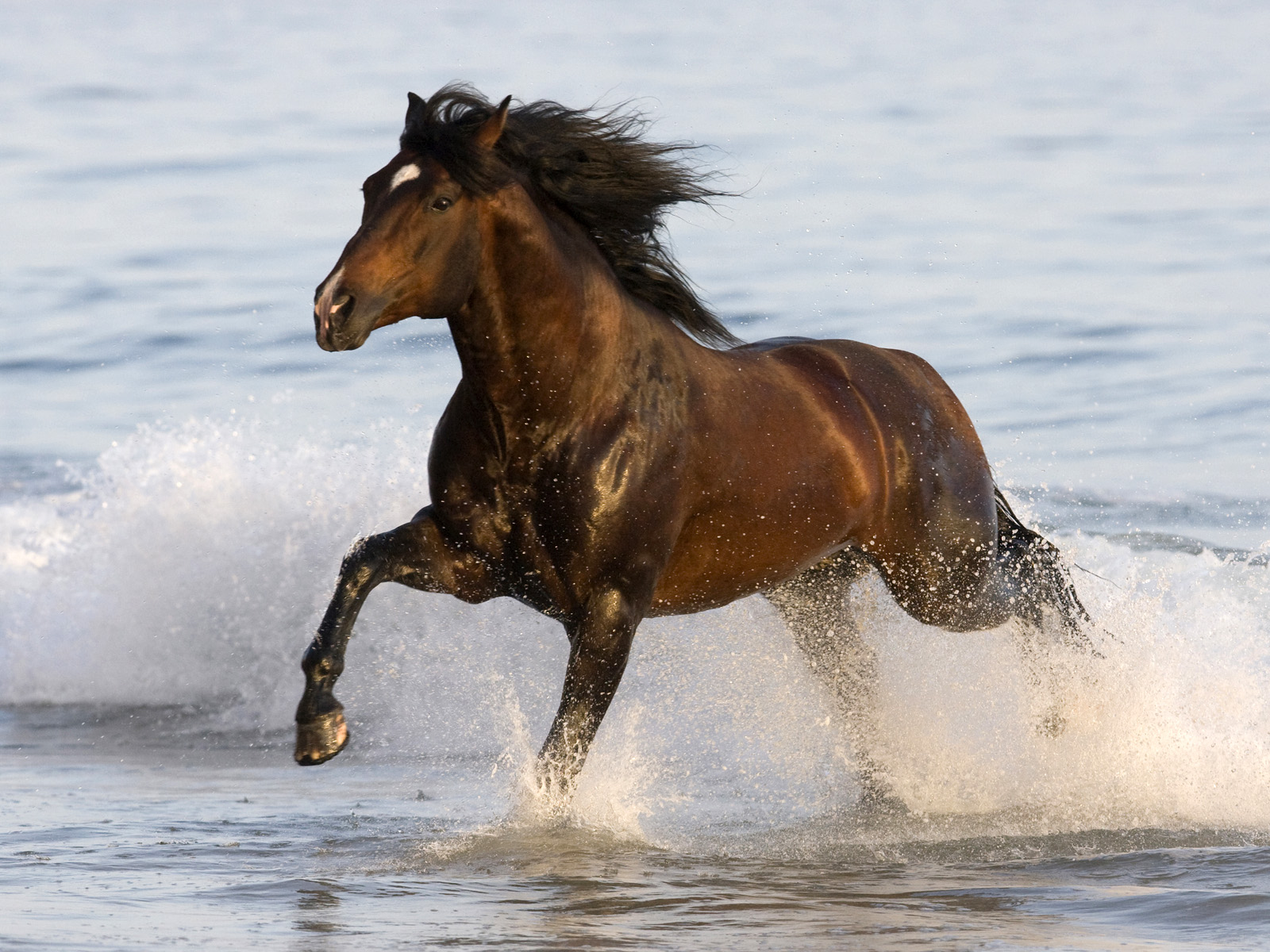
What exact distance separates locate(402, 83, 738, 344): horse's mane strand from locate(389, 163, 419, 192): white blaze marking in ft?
0.23

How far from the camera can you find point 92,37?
119 feet

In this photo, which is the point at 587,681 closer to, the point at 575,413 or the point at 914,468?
the point at 575,413

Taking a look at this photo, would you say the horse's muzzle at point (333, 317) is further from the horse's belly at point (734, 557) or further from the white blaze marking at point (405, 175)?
the horse's belly at point (734, 557)

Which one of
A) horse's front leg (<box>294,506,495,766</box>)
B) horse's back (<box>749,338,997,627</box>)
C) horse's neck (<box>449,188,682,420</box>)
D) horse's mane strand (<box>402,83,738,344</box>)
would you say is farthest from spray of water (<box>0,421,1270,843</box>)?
horse's mane strand (<box>402,83,738,344</box>)

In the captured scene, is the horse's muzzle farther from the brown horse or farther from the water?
the water

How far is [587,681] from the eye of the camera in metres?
4.91

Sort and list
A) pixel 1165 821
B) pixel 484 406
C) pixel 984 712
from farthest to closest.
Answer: pixel 984 712, pixel 1165 821, pixel 484 406

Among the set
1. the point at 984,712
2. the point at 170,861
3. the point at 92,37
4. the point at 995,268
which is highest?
the point at 92,37

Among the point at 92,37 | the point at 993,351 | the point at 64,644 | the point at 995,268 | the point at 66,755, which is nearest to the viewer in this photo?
the point at 66,755

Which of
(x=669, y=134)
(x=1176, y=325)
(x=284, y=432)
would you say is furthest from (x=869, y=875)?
(x=669, y=134)

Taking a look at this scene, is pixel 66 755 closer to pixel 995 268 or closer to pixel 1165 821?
pixel 1165 821

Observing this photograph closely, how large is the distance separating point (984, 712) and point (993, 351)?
319 inches

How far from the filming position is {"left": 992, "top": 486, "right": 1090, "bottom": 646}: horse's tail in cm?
616

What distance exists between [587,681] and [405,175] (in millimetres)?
1361
